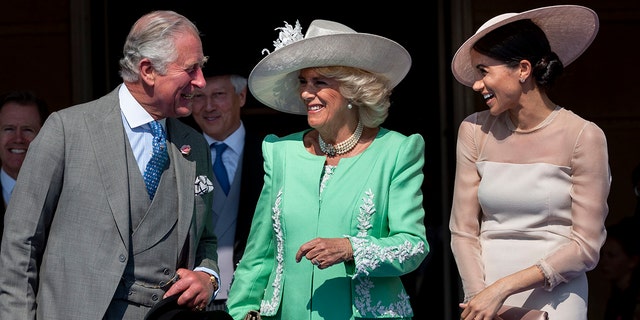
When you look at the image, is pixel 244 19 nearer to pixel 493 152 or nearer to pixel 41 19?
pixel 41 19

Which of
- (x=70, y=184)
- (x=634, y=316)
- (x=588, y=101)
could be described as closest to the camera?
(x=70, y=184)

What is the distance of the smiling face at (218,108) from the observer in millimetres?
5773

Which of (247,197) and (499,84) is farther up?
(499,84)

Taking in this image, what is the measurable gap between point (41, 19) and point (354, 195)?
3240 millimetres

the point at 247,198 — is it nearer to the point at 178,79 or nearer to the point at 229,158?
the point at 229,158

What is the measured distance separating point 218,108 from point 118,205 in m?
1.90

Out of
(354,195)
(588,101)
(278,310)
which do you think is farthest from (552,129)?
(588,101)

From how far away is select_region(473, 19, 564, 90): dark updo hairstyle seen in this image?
424cm

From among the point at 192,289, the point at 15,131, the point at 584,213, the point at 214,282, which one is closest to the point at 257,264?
the point at 214,282

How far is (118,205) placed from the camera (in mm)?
3975

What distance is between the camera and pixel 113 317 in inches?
157

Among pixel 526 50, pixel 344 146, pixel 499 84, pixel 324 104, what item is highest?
pixel 526 50

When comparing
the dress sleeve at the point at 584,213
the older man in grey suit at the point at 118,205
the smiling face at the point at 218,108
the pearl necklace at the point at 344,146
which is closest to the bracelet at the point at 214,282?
the older man in grey suit at the point at 118,205

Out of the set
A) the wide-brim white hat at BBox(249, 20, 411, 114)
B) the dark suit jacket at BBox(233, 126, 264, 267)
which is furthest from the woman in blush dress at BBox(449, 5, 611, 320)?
the dark suit jacket at BBox(233, 126, 264, 267)
